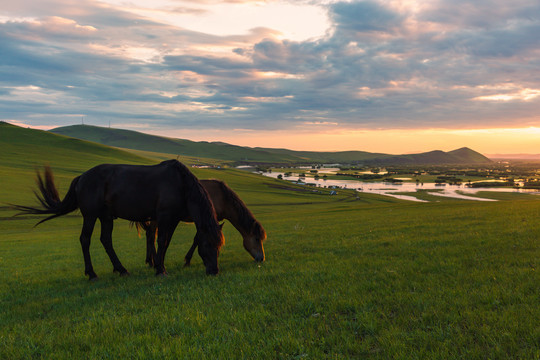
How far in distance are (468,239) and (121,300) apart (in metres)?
11.7

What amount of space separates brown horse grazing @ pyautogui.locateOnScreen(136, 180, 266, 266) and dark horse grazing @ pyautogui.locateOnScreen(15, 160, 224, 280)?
1377 millimetres

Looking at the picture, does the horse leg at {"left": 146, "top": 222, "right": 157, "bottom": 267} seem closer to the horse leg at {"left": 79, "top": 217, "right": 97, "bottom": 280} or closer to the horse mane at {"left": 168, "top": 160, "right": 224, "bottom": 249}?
the horse leg at {"left": 79, "top": 217, "right": 97, "bottom": 280}

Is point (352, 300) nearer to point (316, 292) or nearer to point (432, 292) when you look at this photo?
point (316, 292)

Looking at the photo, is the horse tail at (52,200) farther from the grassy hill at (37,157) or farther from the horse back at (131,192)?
the grassy hill at (37,157)

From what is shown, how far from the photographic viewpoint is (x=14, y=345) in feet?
17.2

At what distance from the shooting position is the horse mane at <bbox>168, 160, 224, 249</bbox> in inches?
372

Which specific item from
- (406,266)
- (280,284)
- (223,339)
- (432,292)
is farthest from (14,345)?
(406,266)

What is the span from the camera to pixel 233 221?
37.8ft

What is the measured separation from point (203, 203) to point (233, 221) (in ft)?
7.27

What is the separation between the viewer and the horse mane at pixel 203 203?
9.46 meters

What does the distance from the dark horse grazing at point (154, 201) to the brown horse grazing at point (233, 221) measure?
1.38m

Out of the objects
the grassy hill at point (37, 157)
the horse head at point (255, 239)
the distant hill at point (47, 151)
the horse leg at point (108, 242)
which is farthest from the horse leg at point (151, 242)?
the distant hill at point (47, 151)

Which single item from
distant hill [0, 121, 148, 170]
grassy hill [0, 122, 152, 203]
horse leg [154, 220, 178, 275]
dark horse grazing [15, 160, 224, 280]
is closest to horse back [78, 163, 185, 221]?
dark horse grazing [15, 160, 224, 280]

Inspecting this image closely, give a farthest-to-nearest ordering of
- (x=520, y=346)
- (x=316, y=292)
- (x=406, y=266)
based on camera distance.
Answer: (x=406, y=266)
(x=316, y=292)
(x=520, y=346)
